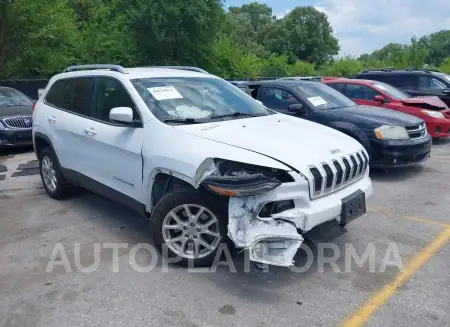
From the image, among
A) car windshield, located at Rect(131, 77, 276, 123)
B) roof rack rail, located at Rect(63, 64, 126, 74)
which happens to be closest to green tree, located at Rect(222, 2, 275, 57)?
roof rack rail, located at Rect(63, 64, 126, 74)

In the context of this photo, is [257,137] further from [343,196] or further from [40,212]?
[40,212]

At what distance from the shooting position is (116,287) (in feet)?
11.8

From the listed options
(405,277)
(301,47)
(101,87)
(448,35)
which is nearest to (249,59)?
(101,87)

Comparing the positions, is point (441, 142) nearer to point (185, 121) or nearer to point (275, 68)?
point (185, 121)

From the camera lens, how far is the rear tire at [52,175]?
5.64 m

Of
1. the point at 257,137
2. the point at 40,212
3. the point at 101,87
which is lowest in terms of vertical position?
the point at 40,212

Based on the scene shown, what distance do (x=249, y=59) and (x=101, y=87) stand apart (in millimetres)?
19404

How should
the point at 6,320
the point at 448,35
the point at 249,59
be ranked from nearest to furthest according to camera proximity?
the point at 6,320
the point at 249,59
the point at 448,35

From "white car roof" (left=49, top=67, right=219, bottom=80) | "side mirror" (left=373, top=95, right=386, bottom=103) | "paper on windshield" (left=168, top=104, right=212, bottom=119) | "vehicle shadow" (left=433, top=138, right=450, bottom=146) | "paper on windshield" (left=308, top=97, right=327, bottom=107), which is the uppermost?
"white car roof" (left=49, top=67, right=219, bottom=80)

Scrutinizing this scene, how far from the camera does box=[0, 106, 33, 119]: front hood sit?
9453mm

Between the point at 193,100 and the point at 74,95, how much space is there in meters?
1.72

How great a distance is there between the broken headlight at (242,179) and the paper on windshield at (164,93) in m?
1.13

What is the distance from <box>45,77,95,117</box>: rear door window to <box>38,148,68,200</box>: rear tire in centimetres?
67

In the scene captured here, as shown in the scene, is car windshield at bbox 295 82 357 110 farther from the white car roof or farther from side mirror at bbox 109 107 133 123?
side mirror at bbox 109 107 133 123
